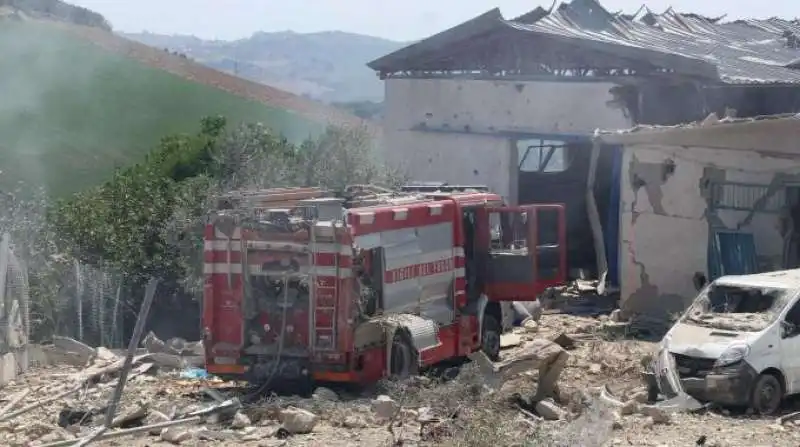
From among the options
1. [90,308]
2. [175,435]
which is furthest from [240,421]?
[90,308]

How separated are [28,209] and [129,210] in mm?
1742

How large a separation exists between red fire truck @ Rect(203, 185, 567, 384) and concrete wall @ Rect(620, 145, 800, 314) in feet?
20.0

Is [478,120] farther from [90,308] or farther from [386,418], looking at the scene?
[386,418]

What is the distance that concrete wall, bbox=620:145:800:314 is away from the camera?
57.9 feet

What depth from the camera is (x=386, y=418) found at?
1113cm

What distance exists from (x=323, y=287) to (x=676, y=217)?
8.82 m

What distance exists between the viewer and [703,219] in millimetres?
18656

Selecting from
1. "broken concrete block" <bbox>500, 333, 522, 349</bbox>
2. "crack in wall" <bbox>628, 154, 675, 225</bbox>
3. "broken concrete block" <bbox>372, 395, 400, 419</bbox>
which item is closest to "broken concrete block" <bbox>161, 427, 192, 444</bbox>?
"broken concrete block" <bbox>372, 395, 400, 419</bbox>

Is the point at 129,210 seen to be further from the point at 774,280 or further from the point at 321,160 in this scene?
the point at 774,280

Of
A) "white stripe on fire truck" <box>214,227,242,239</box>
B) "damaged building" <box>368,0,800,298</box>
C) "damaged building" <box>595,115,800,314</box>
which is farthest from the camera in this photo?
"damaged building" <box>368,0,800,298</box>

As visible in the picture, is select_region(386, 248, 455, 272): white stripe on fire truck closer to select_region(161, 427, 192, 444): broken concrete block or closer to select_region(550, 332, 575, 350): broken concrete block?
select_region(550, 332, 575, 350): broken concrete block

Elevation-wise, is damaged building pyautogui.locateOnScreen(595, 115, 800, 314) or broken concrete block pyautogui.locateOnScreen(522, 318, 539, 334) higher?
damaged building pyautogui.locateOnScreen(595, 115, 800, 314)

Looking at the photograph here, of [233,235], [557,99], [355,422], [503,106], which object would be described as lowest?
[355,422]

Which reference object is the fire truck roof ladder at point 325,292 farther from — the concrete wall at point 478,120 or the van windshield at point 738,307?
the concrete wall at point 478,120
